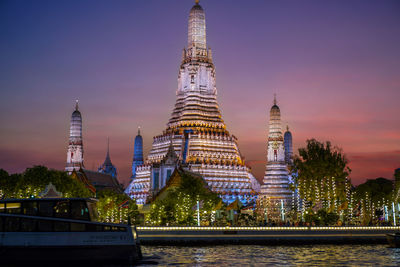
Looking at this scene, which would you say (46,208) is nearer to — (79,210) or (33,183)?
(79,210)

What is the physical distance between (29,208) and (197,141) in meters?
79.5

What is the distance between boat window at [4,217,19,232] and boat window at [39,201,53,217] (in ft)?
5.69

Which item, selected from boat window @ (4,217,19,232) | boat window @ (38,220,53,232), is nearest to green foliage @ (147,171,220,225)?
boat window @ (38,220,53,232)

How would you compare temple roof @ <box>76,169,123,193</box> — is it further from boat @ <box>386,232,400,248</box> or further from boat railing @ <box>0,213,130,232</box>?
boat railing @ <box>0,213,130,232</box>

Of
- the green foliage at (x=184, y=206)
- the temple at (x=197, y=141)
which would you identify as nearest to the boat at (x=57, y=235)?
the green foliage at (x=184, y=206)

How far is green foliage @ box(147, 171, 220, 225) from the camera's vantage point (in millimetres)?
77188

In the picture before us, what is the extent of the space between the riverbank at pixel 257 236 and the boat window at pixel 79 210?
23.9 m

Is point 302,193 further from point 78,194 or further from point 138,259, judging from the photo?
point 138,259

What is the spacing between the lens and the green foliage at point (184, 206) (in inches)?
3039

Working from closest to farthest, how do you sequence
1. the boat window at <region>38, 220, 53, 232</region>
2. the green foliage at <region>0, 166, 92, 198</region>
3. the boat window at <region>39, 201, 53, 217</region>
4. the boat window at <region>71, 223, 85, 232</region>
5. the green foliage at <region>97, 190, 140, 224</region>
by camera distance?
the boat window at <region>38, 220, 53, 232</region>, the boat window at <region>71, 223, 85, 232</region>, the boat window at <region>39, 201, 53, 217</region>, the green foliage at <region>0, 166, 92, 198</region>, the green foliage at <region>97, 190, 140, 224</region>

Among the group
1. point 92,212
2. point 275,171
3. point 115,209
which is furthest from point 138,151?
point 92,212

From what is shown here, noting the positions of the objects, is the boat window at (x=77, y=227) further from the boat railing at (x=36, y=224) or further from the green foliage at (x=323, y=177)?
the green foliage at (x=323, y=177)

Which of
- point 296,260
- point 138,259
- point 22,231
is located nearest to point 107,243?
point 138,259

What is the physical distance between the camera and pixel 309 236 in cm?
6425
